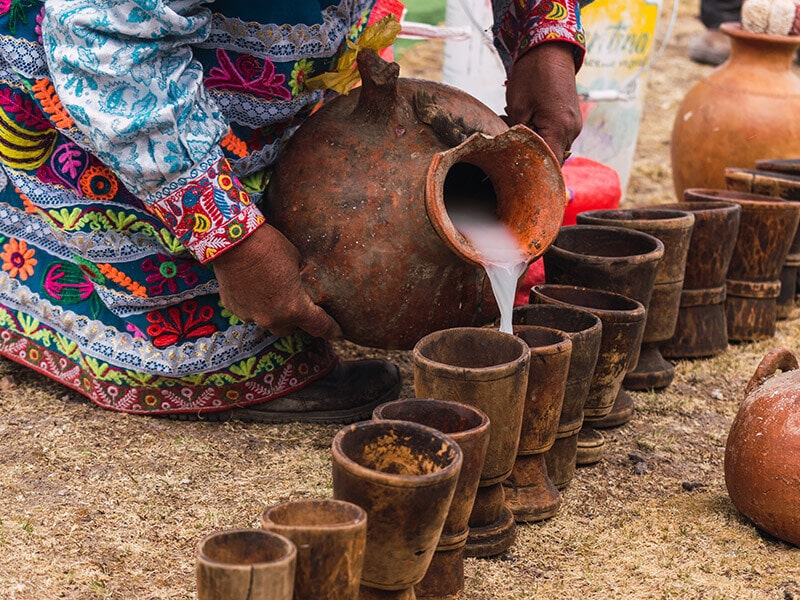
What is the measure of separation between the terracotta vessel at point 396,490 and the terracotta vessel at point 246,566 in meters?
0.17

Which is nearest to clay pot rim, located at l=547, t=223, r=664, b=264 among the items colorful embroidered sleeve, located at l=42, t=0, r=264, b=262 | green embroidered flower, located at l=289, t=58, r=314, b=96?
green embroidered flower, located at l=289, t=58, r=314, b=96

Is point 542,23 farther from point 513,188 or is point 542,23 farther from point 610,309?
point 610,309

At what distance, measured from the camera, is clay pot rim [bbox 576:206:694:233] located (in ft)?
8.50

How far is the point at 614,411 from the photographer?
8.33 ft

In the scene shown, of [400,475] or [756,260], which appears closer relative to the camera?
[400,475]

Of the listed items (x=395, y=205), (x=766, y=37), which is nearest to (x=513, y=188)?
(x=395, y=205)

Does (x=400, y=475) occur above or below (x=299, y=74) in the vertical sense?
below

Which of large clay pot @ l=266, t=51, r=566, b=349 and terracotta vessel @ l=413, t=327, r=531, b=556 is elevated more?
large clay pot @ l=266, t=51, r=566, b=349

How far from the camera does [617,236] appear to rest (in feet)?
8.63

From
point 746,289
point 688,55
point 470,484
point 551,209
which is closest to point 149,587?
point 470,484

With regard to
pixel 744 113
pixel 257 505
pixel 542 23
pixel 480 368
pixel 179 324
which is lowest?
pixel 257 505

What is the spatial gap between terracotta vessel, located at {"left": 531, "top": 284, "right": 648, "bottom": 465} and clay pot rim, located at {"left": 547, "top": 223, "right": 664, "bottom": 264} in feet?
0.24

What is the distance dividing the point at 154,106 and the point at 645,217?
1494 mm

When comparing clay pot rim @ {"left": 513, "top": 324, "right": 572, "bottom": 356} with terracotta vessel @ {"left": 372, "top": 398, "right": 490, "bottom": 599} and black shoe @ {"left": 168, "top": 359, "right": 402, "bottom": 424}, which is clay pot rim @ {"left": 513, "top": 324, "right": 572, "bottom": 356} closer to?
terracotta vessel @ {"left": 372, "top": 398, "right": 490, "bottom": 599}
